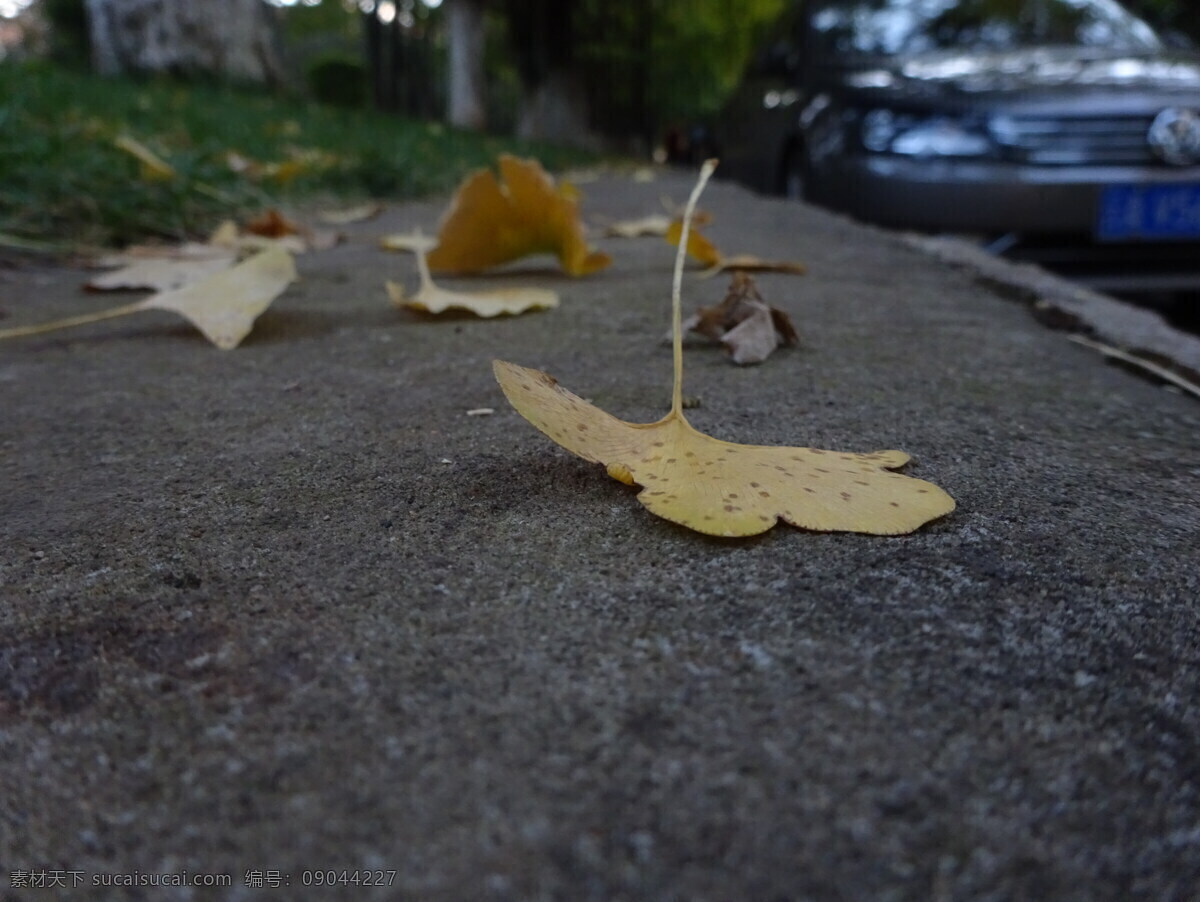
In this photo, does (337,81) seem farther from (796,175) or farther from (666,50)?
(796,175)

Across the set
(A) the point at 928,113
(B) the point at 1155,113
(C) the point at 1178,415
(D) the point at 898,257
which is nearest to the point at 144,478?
(C) the point at 1178,415

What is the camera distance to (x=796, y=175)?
4469 millimetres

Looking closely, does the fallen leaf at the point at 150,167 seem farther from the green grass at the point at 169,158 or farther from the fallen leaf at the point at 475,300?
the fallen leaf at the point at 475,300

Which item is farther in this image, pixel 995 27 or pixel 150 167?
pixel 995 27

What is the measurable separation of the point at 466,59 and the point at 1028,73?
463 inches

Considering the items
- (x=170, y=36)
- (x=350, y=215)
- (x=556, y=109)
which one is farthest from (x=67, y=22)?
(x=350, y=215)

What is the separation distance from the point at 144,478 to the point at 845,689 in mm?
665

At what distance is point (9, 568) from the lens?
0.73 m

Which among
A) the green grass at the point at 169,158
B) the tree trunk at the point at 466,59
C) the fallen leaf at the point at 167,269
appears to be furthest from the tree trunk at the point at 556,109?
the fallen leaf at the point at 167,269

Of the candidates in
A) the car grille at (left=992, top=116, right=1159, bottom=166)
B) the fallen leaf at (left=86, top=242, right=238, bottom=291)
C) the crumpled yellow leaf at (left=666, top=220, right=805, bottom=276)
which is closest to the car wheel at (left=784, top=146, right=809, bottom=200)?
the car grille at (left=992, top=116, right=1159, bottom=166)

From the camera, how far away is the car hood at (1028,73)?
298 cm

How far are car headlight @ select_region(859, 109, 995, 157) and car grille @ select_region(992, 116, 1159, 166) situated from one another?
7cm

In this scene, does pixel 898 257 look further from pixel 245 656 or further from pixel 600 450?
pixel 245 656

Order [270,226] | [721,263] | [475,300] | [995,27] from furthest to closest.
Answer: [995,27], [270,226], [721,263], [475,300]
